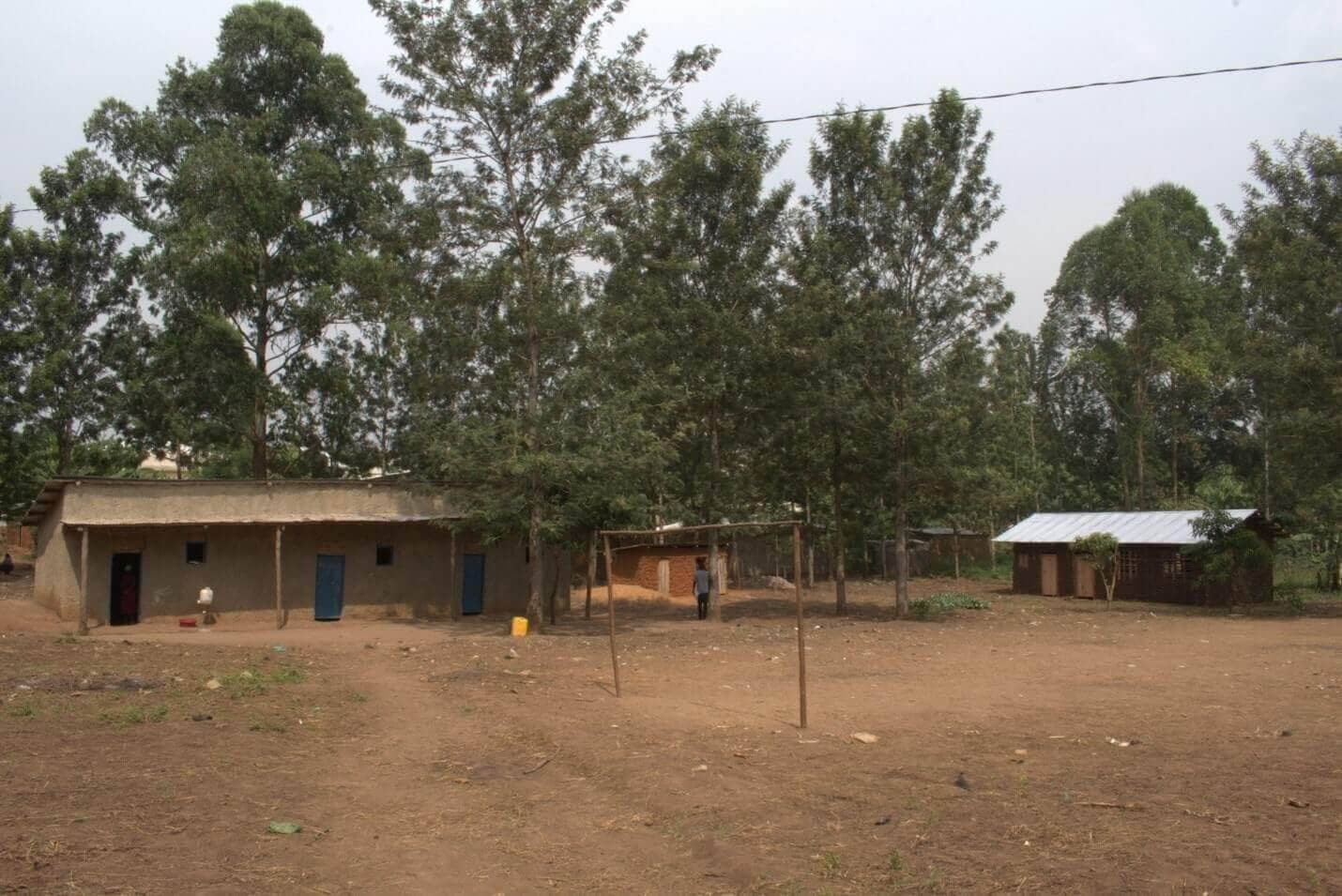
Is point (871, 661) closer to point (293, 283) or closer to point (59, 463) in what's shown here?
point (293, 283)


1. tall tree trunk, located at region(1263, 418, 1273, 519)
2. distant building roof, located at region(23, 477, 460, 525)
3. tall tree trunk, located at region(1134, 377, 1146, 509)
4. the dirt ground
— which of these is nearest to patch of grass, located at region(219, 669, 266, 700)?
the dirt ground

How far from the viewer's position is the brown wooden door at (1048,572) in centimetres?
4028

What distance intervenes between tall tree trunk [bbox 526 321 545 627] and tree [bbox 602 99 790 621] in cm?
381

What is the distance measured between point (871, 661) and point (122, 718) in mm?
12286

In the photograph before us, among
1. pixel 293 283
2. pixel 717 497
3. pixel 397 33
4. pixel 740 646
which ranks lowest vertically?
pixel 740 646

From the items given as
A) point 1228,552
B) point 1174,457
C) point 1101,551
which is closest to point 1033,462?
point 1174,457

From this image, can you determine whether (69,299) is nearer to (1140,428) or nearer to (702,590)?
(702,590)

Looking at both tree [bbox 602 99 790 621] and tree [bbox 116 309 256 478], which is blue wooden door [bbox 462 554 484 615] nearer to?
tree [bbox 602 99 790 621]

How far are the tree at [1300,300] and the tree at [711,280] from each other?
46.0ft

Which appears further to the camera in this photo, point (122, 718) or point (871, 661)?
point (871, 661)

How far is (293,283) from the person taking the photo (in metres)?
33.4

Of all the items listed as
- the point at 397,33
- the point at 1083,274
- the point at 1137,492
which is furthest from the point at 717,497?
the point at 1137,492

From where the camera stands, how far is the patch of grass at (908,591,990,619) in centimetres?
3020

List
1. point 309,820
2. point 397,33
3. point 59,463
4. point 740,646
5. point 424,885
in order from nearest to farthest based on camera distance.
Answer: point 424,885
point 309,820
point 740,646
point 397,33
point 59,463
